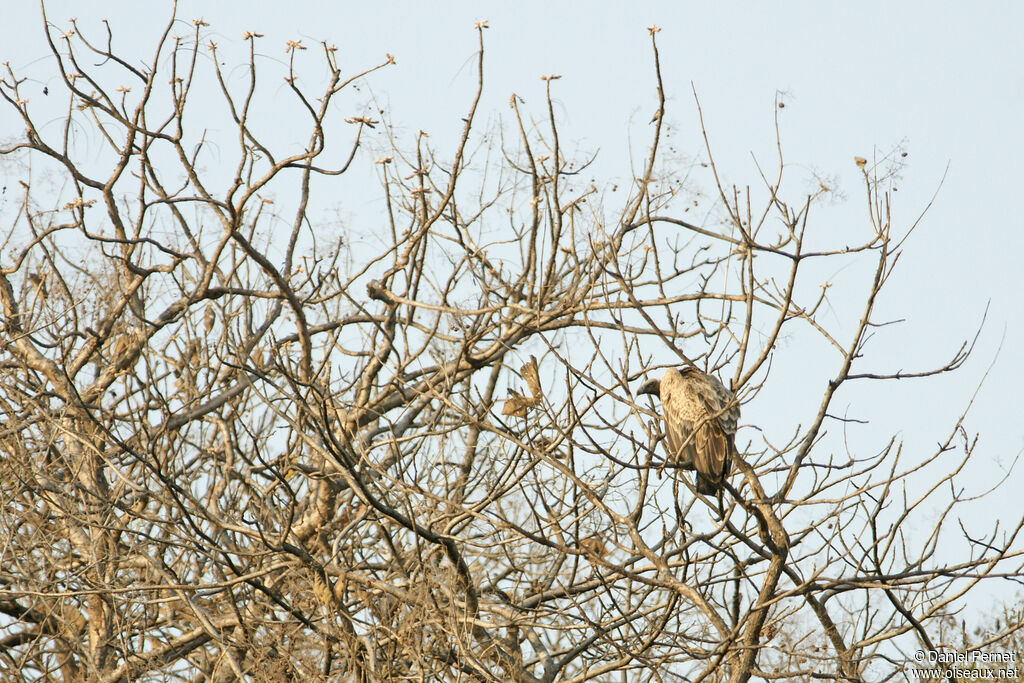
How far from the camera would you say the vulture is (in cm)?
451

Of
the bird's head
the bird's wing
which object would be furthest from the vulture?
the bird's head

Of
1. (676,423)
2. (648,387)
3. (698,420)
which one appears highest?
(648,387)

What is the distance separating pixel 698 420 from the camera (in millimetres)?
4406

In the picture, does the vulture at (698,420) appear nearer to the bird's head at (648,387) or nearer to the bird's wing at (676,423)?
the bird's wing at (676,423)

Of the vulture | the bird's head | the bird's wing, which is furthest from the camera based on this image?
the bird's head

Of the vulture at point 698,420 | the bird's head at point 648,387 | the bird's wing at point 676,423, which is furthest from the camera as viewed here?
the bird's head at point 648,387

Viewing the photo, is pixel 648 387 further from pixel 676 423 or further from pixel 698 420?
pixel 698 420

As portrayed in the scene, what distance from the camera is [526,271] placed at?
5816 millimetres

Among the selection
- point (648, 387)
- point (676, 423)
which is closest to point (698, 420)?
point (676, 423)

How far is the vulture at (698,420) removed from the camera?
451cm

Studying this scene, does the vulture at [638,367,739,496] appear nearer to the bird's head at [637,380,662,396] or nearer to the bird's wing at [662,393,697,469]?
the bird's wing at [662,393,697,469]

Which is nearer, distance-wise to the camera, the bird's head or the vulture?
A: the vulture

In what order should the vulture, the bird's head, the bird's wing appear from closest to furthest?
the vulture
the bird's wing
the bird's head

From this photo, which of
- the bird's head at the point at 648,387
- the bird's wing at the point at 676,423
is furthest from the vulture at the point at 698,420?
the bird's head at the point at 648,387
